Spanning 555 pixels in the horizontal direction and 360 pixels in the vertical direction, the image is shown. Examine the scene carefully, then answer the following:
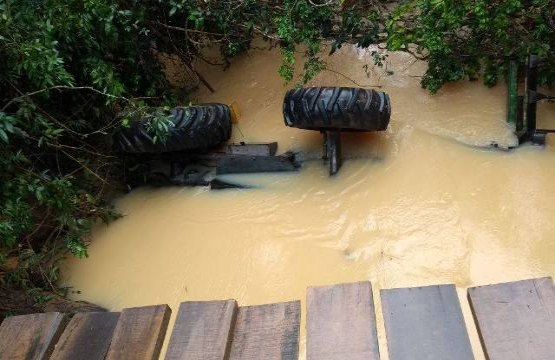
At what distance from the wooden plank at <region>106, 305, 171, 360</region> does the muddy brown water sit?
1494 millimetres

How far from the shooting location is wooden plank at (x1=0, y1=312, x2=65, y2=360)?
129 centimetres

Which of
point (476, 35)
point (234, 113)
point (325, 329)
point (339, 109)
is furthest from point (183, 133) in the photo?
point (325, 329)

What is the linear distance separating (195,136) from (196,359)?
3.00m

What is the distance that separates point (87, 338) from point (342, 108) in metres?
2.73

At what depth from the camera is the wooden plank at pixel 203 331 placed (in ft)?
3.91

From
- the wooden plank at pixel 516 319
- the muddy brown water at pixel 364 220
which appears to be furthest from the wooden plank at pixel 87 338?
the muddy brown water at pixel 364 220

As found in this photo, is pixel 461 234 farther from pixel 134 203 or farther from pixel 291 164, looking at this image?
pixel 134 203

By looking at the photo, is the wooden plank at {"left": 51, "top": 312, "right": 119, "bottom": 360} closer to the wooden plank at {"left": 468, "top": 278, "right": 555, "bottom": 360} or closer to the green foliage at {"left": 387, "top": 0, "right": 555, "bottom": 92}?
the wooden plank at {"left": 468, "top": 278, "right": 555, "bottom": 360}

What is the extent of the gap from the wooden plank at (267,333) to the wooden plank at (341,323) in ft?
Answer: 0.13

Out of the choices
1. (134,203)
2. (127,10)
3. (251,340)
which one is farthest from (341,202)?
(251,340)

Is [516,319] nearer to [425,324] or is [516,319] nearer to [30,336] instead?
[425,324]

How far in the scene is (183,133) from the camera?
3994mm

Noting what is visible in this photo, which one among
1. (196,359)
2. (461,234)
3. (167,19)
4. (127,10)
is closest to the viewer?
(196,359)

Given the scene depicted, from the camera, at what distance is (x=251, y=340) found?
1.20 metres
